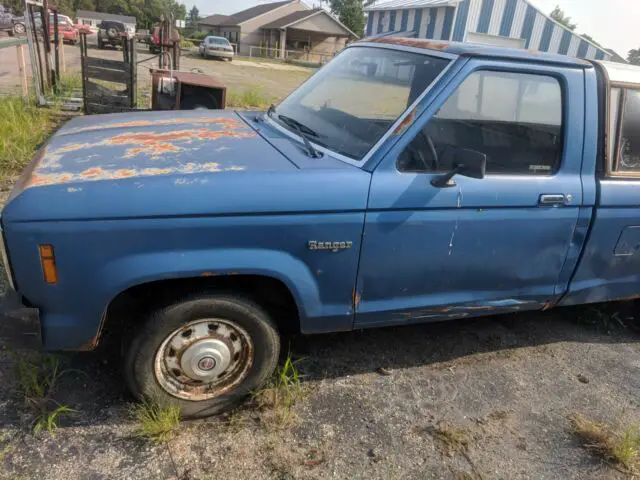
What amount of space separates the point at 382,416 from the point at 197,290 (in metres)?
1.21

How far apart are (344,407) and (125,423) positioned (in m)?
1.14

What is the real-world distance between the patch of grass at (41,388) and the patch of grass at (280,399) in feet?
3.19

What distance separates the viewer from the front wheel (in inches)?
98.6

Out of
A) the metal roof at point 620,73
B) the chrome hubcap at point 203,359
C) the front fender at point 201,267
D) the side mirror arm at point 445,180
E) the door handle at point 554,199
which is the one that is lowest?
the chrome hubcap at point 203,359

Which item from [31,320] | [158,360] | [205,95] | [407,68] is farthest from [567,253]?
[205,95]

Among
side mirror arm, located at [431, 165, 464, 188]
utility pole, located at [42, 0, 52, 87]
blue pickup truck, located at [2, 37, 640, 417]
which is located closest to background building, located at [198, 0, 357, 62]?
utility pole, located at [42, 0, 52, 87]

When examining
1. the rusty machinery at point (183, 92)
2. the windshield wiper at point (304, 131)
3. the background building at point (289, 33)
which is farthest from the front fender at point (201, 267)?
the background building at point (289, 33)

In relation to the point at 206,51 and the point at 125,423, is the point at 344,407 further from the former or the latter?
the point at 206,51

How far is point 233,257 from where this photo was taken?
7.83ft

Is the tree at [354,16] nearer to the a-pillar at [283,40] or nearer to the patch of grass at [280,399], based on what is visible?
the a-pillar at [283,40]

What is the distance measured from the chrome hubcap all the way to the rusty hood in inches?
30.7

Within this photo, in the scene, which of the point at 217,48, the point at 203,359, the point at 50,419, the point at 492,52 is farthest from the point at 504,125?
the point at 217,48

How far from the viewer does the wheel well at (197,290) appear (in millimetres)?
2516

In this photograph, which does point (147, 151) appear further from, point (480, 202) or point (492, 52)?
point (492, 52)
